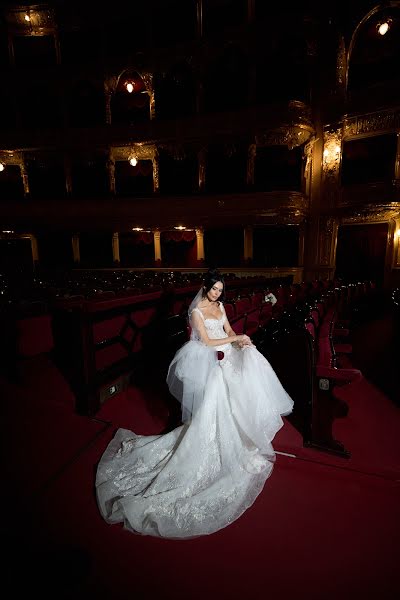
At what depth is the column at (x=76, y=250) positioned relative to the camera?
615 inches

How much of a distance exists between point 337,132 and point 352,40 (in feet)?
10.4

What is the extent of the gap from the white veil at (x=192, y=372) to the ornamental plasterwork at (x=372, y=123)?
1263 cm

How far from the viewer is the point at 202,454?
2.12m

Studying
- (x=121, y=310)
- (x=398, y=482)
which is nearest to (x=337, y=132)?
(x=121, y=310)

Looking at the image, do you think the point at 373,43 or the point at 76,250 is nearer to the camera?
the point at 373,43

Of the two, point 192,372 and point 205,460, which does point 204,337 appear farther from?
point 205,460

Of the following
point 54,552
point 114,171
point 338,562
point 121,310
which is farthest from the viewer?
point 114,171

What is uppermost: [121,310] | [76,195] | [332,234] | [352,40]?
[352,40]

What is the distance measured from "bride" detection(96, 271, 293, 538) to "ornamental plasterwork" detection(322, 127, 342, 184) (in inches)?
472

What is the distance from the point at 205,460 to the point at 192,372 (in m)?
0.63

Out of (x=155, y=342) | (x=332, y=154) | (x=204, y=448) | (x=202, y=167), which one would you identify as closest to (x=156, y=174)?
(x=202, y=167)

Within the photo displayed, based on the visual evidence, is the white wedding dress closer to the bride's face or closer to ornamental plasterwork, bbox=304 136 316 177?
the bride's face

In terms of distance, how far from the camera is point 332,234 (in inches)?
490

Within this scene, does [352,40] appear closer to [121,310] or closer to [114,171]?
[114,171]
